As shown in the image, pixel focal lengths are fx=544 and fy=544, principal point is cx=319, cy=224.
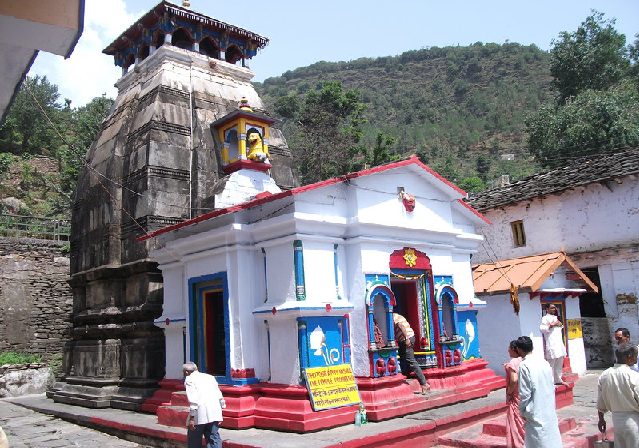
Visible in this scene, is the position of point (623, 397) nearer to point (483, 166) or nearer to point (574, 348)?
point (574, 348)

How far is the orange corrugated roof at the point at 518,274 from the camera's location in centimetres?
1225

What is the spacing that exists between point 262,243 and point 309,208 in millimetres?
972

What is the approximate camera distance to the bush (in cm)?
1650

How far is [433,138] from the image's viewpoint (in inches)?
2547

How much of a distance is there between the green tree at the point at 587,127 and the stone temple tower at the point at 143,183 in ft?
57.7

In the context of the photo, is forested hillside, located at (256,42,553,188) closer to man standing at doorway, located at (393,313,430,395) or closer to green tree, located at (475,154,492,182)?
green tree, located at (475,154,492,182)

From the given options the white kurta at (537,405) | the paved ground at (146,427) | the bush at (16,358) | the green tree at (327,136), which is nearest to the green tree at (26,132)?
the green tree at (327,136)

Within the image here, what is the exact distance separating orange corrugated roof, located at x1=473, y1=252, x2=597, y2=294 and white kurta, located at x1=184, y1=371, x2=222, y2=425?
25.1ft

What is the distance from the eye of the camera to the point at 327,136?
35812 millimetres

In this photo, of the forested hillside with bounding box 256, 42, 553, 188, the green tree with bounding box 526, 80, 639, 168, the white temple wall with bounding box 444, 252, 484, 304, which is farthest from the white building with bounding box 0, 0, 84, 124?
the forested hillside with bounding box 256, 42, 553, 188

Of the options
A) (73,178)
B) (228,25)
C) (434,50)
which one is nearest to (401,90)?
(434,50)

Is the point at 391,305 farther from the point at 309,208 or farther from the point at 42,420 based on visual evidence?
the point at 42,420

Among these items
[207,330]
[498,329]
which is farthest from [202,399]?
[498,329]

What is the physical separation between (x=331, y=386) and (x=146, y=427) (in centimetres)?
317
